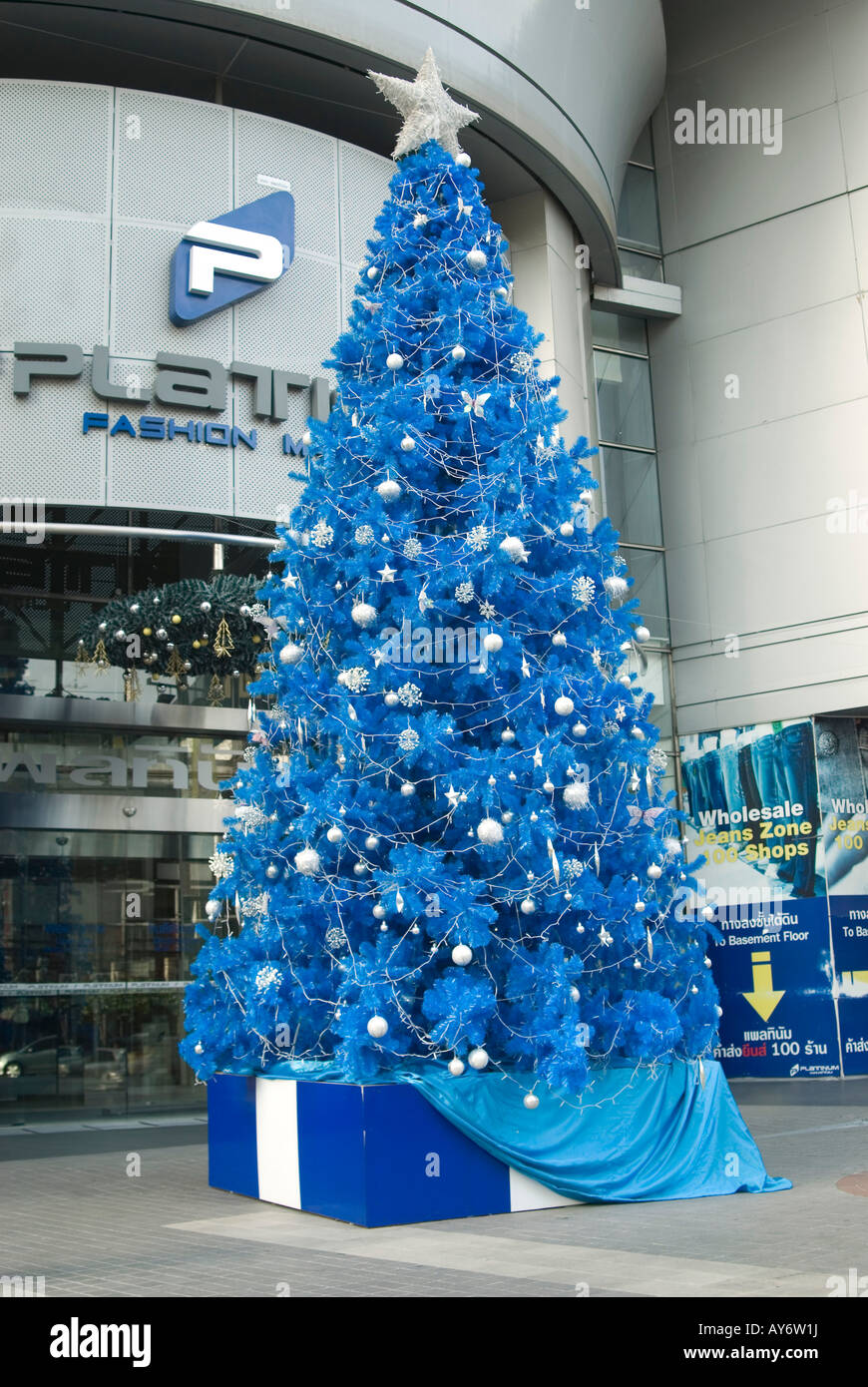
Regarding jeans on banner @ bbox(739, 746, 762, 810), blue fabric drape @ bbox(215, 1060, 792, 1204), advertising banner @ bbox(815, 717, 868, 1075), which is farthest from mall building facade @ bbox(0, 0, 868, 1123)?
blue fabric drape @ bbox(215, 1060, 792, 1204)

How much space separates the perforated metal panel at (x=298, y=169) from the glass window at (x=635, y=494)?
6962 millimetres

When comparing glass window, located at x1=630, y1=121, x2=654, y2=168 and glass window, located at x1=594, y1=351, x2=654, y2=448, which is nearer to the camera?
glass window, located at x1=594, y1=351, x2=654, y2=448

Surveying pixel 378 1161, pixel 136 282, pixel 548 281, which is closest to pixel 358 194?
pixel 136 282

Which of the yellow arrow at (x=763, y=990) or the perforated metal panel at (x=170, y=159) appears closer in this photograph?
the perforated metal panel at (x=170, y=159)

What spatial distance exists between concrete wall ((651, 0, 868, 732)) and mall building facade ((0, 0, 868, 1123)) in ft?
0.14

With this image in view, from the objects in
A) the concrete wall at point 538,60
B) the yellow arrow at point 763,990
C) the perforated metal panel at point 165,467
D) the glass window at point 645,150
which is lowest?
the yellow arrow at point 763,990

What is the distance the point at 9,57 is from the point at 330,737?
10396 mm

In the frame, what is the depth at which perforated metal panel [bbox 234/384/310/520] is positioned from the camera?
13.4 metres

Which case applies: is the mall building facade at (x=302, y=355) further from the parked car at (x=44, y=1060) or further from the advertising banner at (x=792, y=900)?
the advertising banner at (x=792, y=900)

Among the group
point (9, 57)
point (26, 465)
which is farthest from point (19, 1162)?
point (9, 57)

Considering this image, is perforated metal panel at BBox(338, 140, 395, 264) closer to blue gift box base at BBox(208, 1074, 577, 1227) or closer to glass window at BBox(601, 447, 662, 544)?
glass window at BBox(601, 447, 662, 544)

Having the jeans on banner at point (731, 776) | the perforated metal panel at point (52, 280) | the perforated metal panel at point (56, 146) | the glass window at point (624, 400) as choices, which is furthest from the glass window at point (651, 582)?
the perforated metal panel at point (56, 146)

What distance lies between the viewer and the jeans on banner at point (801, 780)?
17.4m
